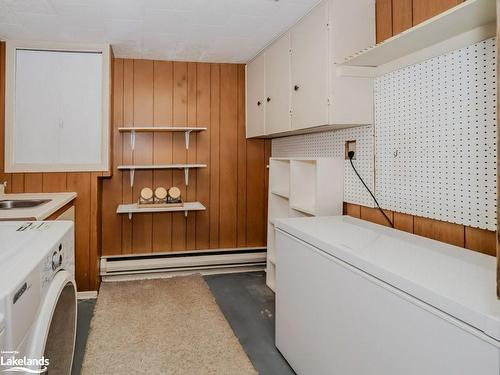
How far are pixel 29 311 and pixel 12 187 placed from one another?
99.8 inches

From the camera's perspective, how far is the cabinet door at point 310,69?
2.27 meters

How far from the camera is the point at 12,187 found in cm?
307

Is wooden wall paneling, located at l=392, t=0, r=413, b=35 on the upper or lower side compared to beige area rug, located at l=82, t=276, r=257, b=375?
upper

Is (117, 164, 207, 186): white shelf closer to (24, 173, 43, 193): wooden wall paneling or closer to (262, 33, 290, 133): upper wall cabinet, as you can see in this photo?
(24, 173, 43, 193): wooden wall paneling

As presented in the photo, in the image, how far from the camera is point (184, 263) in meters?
3.59

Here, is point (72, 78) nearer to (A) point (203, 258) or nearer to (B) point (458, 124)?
(A) point (203, 258)

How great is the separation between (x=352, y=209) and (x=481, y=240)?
3.16 ft

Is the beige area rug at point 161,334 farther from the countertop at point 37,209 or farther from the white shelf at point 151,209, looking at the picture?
the countertop at point 37,209

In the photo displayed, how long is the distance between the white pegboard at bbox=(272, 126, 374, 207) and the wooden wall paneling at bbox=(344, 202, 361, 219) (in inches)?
1.1

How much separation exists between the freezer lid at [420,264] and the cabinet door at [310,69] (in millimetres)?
719

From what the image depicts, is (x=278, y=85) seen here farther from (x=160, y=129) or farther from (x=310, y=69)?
(x=160, y=129)

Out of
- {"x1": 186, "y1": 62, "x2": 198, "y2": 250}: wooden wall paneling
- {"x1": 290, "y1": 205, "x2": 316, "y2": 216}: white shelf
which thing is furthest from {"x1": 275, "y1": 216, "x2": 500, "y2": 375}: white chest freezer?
{"x1": 186, "y1": 62, "x2": 198, "y2": 250}: wooden wall paneling

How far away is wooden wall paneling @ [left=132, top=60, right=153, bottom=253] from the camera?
3.61 meters

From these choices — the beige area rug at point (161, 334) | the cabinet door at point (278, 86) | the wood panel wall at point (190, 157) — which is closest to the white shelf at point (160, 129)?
the wood panel wall at point (190, 157)
